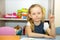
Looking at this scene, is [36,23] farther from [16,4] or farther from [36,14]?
[16,4]

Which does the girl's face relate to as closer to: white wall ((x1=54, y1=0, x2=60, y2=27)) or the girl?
the girl

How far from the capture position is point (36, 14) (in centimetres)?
160

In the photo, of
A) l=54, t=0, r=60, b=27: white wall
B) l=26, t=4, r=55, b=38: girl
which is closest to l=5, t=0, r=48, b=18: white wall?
l=54, t=0, r=60, b=27: white wall

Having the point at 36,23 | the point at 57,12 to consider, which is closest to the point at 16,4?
the point at 57,12

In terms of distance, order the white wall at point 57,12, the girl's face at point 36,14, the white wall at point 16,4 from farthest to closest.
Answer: the white wall at point 16,4
the white wall at point 57,12
the girl's face at point 36,14

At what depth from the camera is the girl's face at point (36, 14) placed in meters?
1.58

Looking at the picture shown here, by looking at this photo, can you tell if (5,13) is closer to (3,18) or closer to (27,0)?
(3,18)

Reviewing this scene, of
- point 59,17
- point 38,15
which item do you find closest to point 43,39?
point 38,15

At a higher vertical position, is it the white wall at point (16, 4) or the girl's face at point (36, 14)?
the white wall at point (16, 4)

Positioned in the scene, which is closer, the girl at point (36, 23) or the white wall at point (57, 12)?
the girl at point (36, 23)

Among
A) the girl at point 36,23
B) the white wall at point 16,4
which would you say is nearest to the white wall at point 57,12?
the white wall at point 16,4

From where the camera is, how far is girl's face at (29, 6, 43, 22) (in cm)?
158

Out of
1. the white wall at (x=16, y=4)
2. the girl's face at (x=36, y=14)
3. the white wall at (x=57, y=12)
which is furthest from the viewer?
the white wall at (x=16, y=4)

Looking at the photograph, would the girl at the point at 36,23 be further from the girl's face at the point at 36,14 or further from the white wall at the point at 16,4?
the white wall at the point at 16,4
